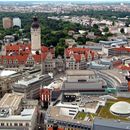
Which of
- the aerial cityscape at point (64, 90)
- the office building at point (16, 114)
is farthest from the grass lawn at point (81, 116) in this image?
the office building at point (16, 114)

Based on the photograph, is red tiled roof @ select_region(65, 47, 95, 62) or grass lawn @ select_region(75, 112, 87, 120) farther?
red tiled roof @ select_region(65, 47, 95, 62)

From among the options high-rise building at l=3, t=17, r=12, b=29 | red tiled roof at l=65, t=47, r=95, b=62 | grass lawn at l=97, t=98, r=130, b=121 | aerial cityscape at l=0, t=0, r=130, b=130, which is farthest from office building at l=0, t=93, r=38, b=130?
high-rise building at l=3, t=17, r=12, b=29

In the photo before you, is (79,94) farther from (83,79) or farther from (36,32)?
(36,32)

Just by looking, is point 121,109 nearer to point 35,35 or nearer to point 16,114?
point 16,114

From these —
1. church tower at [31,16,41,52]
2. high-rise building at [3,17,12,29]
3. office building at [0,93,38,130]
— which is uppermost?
church tower at [31,16,41,52]

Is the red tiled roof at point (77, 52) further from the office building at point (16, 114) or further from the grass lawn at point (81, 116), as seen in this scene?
the grass lawn at point (81, 116)

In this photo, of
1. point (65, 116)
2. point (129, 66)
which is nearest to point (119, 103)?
point (65, 116)

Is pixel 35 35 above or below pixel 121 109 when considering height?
above

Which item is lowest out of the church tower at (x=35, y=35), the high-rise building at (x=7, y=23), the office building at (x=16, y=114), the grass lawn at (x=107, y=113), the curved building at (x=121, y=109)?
the high-rise building at (x=7, y=23)

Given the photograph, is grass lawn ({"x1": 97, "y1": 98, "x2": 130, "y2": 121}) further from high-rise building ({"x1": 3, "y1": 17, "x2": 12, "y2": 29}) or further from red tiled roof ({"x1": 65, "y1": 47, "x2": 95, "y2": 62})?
high-rise building ({"x1": 3, "y1": 17, "x2": 12, "y2": 29})

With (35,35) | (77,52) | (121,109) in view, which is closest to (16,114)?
(121,109)

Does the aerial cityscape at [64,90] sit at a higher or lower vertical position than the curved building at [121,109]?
lower
